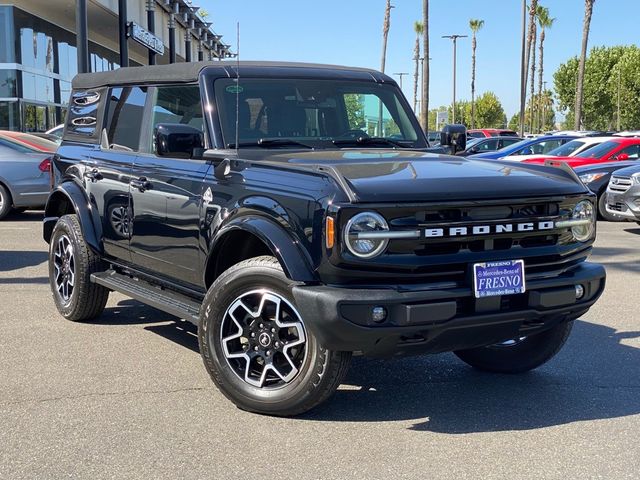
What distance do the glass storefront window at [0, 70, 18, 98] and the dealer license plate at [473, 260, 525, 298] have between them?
2699 cm

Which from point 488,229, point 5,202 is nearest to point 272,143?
point 488,229

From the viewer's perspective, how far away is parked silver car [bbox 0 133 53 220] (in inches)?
542

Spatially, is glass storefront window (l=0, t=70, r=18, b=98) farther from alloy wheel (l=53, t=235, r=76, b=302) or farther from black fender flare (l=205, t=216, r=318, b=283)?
black fender flare (l=205, t=216, r=318, b=283)

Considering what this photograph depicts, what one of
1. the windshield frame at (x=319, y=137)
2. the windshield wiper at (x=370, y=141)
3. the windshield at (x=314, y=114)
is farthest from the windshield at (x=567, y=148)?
the windshield wiper at (x=370, y=141)

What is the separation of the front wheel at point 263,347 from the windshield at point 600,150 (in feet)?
44.2

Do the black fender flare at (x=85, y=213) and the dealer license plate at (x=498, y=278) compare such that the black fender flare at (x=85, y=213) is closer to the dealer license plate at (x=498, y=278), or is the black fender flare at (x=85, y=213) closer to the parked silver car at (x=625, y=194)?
the dealer license plate at (x=498, y=278)

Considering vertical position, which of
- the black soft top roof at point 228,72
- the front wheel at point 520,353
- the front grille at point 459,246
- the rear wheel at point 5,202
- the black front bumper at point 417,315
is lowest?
the front wheel at point 520,353

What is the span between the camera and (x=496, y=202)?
13.5ft

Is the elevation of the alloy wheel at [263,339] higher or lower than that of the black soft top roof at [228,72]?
lower

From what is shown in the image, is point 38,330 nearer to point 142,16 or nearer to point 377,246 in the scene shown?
point 377,246

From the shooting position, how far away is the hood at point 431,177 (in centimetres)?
396

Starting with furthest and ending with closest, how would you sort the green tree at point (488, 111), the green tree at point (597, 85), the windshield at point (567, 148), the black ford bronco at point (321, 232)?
the green tree at point (488, 111), the green tree at point (597, 85), the windshield at point (567, 148), the black ford bronco at point (321, 232)


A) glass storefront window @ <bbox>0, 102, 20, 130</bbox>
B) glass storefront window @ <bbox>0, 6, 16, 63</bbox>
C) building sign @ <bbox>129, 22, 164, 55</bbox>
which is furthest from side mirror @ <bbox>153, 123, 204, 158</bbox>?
glass storefront window @ <bbox>0, 6, 16, 63</bbox>

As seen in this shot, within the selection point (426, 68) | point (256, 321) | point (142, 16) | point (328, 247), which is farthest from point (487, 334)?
point (426, 68)
